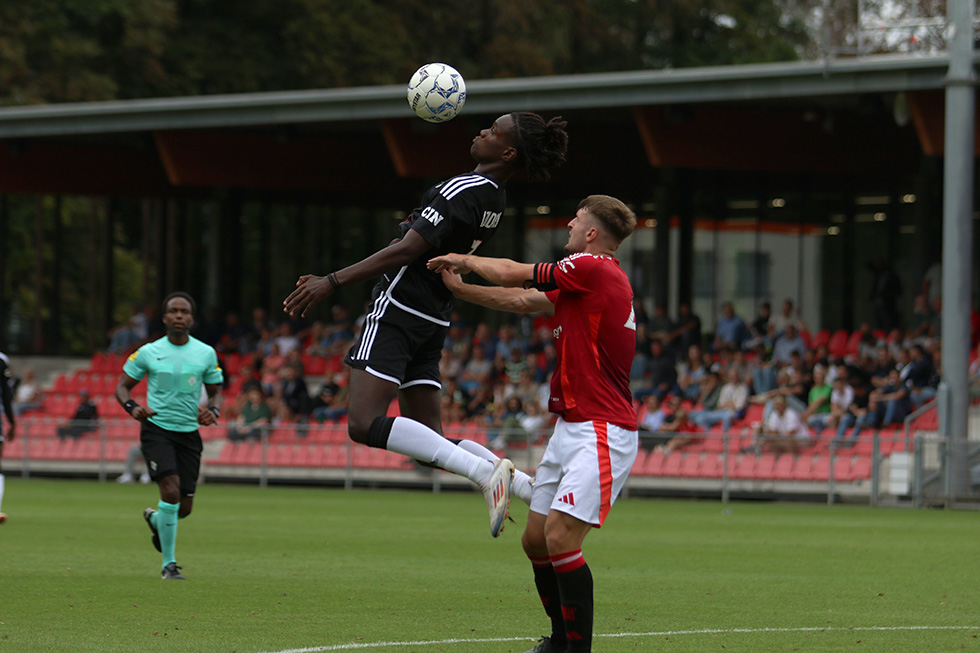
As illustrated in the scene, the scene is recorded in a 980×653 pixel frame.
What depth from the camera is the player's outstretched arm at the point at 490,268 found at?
6.61m

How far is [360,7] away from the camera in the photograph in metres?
39.6

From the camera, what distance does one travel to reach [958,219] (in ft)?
65.6

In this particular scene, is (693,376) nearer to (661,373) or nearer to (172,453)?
(661,373)

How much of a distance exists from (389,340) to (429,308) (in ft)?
0.88

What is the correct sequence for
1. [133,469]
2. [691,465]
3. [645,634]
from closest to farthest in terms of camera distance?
1. [645,634]
2. [691,465]
3. [133,469]

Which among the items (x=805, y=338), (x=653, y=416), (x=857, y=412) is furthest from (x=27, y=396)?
(x=857, y=412)

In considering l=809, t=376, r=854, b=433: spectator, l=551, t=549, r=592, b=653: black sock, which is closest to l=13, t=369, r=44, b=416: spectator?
l=809, t=376, r=854, b=433: spectator

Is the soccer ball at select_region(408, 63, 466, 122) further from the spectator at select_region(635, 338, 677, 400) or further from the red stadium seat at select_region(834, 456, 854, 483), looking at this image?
the spectator at select_region(635, 338, 677, 400)

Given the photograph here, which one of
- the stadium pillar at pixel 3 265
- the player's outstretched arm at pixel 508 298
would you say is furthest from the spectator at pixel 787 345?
the stadium pillar at pixel 3 265

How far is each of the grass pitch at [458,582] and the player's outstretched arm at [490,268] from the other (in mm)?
1991

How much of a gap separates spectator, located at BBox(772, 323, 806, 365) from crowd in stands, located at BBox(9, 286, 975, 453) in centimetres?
3

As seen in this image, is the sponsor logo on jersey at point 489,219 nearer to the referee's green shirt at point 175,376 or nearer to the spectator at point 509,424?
the referee's green shirt at point 175,376

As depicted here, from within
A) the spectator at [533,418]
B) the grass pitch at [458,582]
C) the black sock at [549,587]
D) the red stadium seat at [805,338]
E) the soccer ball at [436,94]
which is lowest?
the grass pitch at [458,582]

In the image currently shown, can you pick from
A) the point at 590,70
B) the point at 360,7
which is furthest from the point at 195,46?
the point at 590,70
